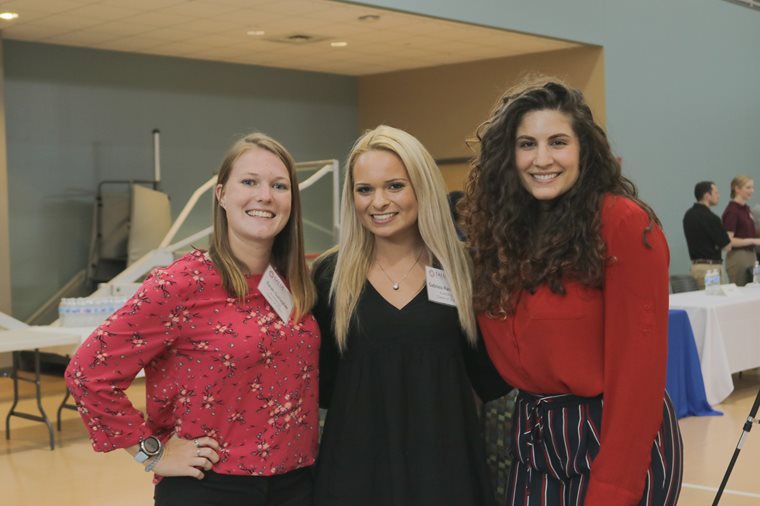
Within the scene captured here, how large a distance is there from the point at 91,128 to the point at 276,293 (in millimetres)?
8739

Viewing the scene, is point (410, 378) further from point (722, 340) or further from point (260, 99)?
point (260, 99)

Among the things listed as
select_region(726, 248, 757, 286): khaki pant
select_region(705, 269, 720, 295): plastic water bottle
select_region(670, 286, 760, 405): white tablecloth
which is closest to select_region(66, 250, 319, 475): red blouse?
select_region(670, 286, 760, 405): white tablecloth

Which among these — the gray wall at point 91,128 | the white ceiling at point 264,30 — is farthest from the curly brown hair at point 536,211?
the gray wall at point 91,128

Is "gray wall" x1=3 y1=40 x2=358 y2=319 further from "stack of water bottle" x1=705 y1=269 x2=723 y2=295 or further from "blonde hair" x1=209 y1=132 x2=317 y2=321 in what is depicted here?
"blonde hair" x1=209 y1=132 x2=317 y2=321

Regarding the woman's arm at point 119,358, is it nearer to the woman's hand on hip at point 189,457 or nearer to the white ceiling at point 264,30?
the woman's hand on hip at point 189,457

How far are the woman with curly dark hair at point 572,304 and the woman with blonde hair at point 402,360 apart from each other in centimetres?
14

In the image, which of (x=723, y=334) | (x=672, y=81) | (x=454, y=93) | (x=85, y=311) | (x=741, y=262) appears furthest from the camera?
(x=454, y=93)

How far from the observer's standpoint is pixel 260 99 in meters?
12.1

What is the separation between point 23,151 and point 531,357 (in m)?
8.77

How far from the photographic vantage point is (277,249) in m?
2.29

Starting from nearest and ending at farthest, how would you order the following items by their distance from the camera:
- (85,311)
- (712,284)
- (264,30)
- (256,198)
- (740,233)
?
(256,198)
(85,311)
(712,284)
(264,30)
(740,233)

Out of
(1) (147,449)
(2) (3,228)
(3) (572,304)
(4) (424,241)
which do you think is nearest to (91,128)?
(2) (3,228)

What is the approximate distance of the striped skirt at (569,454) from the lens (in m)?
1.95

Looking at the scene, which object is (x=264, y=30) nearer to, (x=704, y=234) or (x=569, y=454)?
(x=704, y=234)
